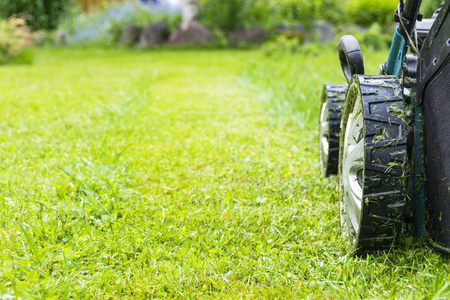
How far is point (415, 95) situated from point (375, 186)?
0.43 meters

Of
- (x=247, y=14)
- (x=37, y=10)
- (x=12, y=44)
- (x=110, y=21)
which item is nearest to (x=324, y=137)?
(x=12, y=44)

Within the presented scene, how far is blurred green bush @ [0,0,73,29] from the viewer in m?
15.1

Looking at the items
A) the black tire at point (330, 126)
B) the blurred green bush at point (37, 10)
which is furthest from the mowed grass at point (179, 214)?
the blurred green bush at point (37, 10)

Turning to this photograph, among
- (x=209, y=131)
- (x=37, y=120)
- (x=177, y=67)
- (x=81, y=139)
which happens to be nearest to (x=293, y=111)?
(x=209, y=131)

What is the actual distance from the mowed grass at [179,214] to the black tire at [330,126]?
106 millimetres

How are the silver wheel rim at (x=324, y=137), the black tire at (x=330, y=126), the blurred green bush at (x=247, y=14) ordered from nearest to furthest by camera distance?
the black tire at (x=330, y=126) < the silver wheel rim at (x=324, y=137) < the blurred green bush at (x=247, y=14)

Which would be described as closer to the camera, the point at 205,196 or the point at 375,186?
the point at 375,186

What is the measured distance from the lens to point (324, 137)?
2.77 metres

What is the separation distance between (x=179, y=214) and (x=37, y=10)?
17.2m

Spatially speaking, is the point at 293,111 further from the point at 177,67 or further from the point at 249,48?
the point at 249,48

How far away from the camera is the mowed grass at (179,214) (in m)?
1.55

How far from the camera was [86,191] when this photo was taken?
211 centimetres

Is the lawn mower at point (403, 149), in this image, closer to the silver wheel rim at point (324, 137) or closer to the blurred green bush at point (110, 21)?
the silver wheel rim at point (324, 137)

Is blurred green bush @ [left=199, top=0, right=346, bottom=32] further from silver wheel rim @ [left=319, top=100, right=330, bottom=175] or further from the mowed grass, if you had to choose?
silver wheel rim @ [left=319, top=100, right=330, bottom=175]
